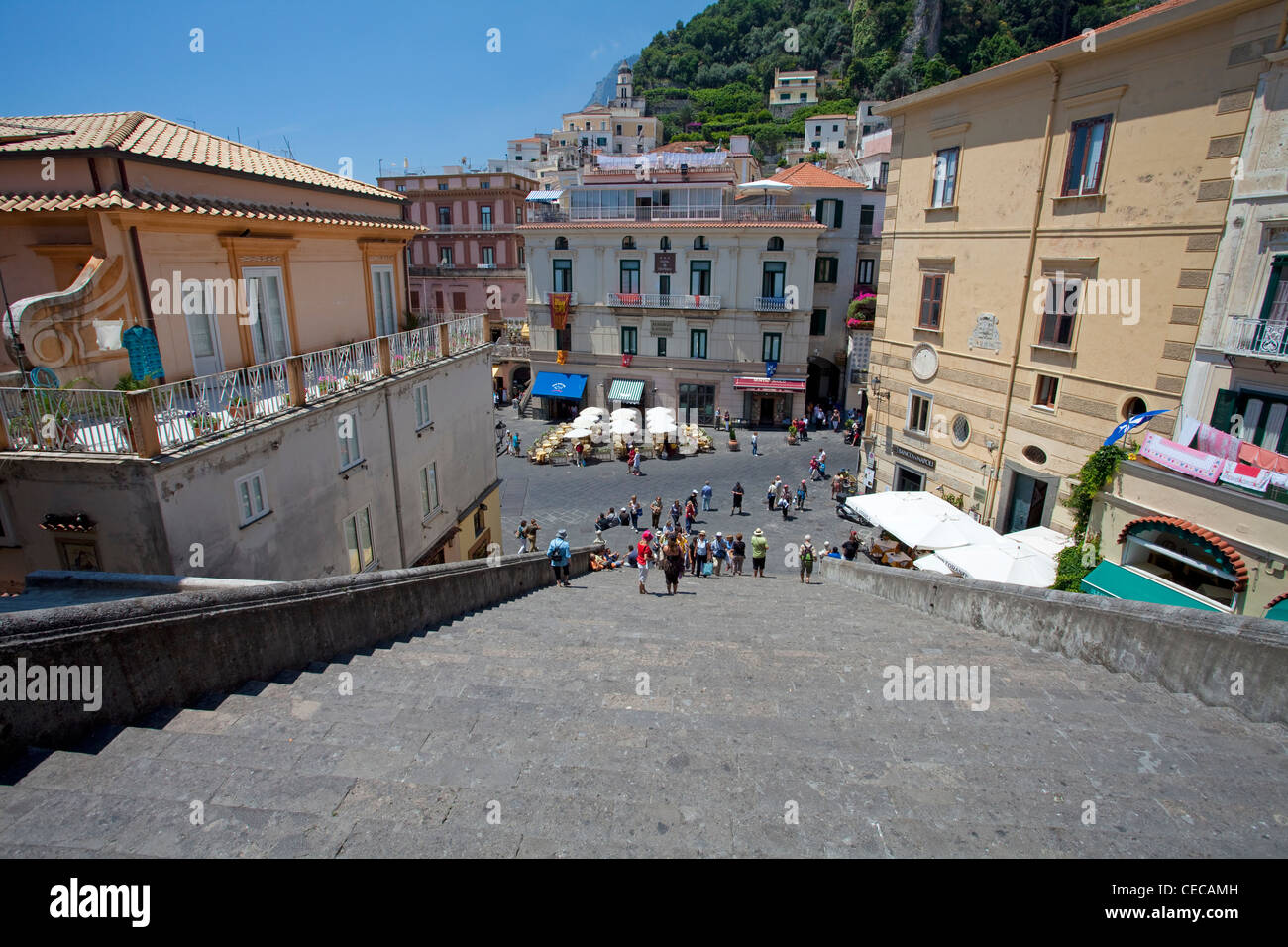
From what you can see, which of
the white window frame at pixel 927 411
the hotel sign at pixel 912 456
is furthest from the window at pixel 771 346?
the white window frame at pixel 927 411

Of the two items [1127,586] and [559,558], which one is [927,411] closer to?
[1127,586]

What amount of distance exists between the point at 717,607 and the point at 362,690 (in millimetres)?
6934

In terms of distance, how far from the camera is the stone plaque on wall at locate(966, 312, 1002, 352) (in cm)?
1758

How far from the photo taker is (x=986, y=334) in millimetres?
17859

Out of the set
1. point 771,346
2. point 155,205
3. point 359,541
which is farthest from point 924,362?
point 155,205

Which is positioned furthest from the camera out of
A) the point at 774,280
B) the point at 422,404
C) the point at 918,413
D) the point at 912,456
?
the point at 774,280

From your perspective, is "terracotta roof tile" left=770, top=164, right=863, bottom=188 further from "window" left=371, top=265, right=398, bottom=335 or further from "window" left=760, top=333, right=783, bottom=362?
"window" left=371, top=265, right=398, bottom=335

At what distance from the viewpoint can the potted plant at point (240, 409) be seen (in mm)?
8974

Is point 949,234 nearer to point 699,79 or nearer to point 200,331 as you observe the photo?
point 200,331

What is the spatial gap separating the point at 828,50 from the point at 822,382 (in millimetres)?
96656

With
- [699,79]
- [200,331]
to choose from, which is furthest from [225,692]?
[699,79]

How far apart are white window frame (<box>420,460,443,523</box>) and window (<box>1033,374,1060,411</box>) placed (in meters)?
14.9

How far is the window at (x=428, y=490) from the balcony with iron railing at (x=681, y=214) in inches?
986

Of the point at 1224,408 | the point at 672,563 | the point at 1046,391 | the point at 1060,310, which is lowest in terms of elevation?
the point at 672,563
